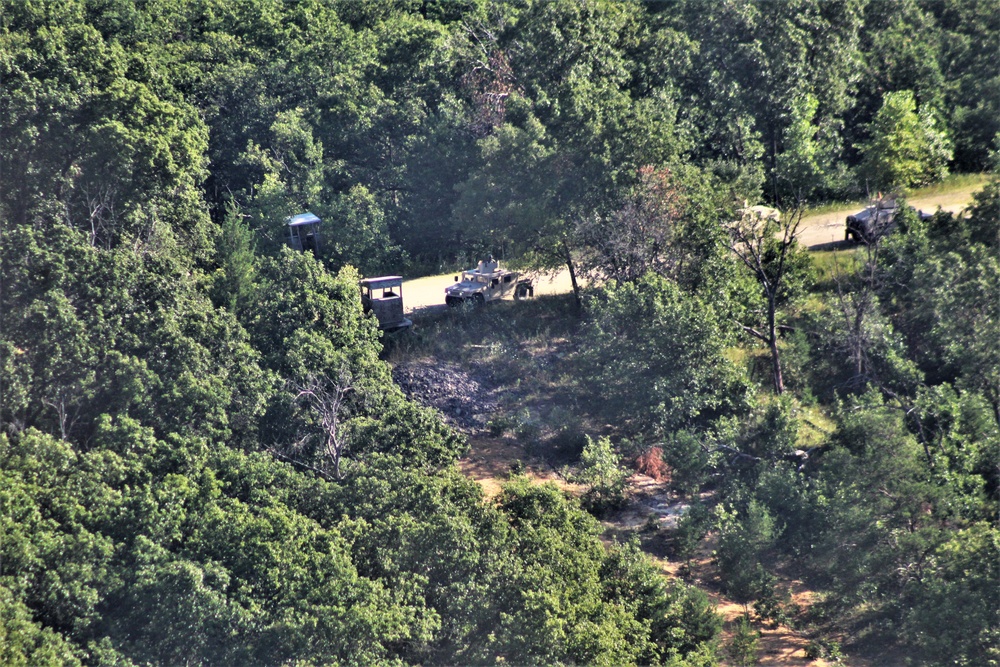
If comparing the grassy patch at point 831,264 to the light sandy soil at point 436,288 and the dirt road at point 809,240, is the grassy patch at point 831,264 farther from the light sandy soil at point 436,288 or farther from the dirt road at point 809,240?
the light sandy soil at point 436,288

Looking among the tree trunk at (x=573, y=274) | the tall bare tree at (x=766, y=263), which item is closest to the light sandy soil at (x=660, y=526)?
the tall bare tree at (x=766, y=263)

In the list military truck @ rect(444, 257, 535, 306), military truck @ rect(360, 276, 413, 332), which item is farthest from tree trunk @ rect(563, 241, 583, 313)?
military truck @ rect(360, 276, 413, 332)

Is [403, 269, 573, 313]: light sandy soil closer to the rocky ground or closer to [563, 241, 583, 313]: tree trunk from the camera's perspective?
[563, 241, 583, 313]: tree trunk

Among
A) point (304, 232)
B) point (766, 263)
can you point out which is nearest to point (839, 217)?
point (766, 263)

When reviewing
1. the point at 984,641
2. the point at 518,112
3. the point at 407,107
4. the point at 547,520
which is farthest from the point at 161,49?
the point at 984,641

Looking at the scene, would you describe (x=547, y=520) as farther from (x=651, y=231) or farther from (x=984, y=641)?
(x=651, y=231)
